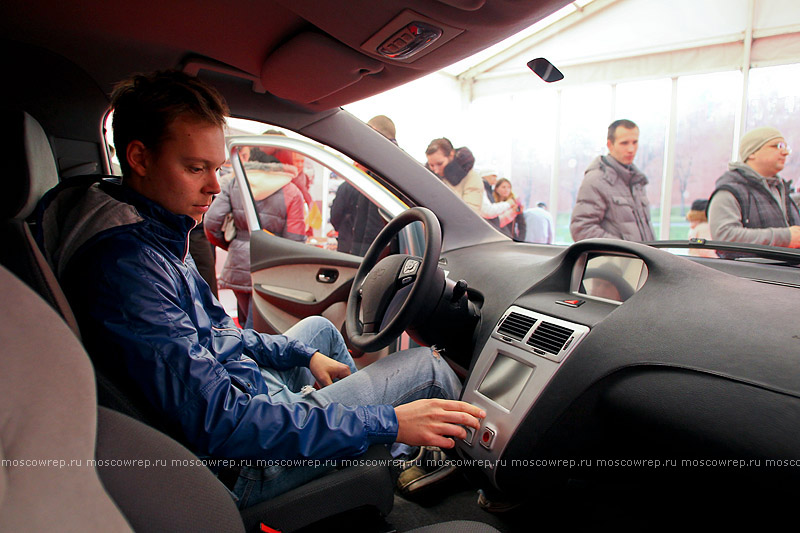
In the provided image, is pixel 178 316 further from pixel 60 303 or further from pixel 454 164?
pixel 454 164

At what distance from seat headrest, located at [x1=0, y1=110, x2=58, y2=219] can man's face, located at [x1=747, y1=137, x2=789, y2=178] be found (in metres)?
1.98

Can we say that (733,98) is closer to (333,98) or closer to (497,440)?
(333,98)

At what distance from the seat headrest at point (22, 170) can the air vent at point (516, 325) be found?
1033mm

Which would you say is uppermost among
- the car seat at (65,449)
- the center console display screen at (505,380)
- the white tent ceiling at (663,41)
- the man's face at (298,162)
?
the white tent ceiling at (663,41)

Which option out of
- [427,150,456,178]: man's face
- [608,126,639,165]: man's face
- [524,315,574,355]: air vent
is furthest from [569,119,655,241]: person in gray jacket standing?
[524,315,574,355]: air vent

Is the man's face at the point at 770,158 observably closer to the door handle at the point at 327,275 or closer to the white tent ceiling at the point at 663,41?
the door handle at the point at 327,275

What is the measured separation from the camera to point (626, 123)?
247cm

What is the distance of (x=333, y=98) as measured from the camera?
64.7 inches

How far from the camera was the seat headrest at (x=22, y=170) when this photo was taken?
803 mm

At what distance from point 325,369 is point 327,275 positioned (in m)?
0.78

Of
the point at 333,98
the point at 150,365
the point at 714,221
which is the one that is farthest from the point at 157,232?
the point at 714,221

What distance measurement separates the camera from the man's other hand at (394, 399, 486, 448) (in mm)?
1031

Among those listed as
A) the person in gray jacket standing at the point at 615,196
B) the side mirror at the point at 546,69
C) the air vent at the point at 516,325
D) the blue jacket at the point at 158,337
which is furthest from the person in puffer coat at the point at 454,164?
the blue jacket at the point at 158,337

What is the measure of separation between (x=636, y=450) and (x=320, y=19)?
1208mm
